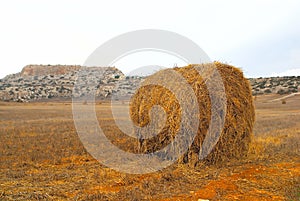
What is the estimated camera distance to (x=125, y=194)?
5.39 meters

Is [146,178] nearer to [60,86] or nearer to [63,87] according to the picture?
[63,87]

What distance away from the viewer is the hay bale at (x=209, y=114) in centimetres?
754

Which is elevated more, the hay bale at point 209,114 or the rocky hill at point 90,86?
the rocky hill at point 90,86

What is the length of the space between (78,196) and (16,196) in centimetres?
112

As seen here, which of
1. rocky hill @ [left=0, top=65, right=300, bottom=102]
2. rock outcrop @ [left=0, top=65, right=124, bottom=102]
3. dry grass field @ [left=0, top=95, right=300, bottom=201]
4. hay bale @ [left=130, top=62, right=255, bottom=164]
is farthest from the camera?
rock outcrop @ [left=0, top=65, right=124, bottom=102]

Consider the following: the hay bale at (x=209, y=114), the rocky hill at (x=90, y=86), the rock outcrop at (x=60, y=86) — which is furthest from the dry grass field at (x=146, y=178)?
the rock outcrop at (x=60, y=86)

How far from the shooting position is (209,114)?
7512 mm

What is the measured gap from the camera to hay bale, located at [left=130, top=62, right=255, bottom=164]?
754cm

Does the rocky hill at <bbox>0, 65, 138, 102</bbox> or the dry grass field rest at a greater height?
the rocky hill at <bbox>0, 65, 138, 102</bbox>

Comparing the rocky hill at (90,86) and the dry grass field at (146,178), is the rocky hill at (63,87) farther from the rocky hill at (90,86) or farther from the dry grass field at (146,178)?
the dry grass field at (146,178)

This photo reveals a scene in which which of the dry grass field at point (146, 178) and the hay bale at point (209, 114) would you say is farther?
the hay bale at point (209, 114)

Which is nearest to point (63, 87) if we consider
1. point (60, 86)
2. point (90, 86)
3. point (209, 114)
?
point (60, 86)

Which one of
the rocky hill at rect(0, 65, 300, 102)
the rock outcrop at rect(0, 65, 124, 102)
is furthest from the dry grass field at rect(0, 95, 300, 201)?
the rock outcrop at rect(0, 65, 124, 102)

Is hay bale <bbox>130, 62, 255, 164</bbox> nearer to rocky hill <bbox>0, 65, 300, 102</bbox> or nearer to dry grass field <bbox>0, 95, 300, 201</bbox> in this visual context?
dry grass field <bbox>0, 95, 300, 201</bbox>
